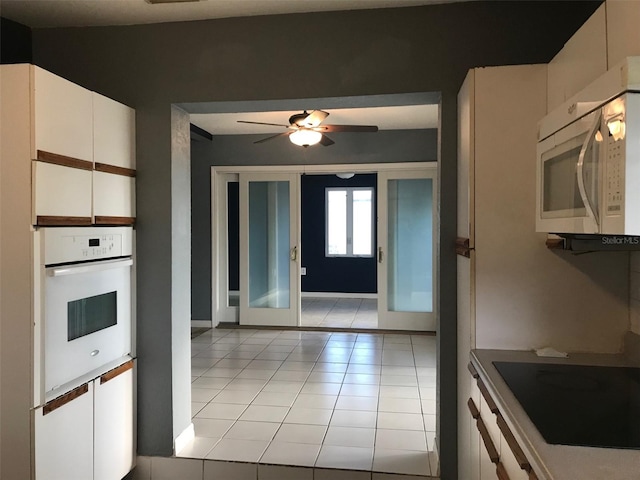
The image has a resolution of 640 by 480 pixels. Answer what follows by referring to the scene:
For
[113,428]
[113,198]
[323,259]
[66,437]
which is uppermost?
[113,198]

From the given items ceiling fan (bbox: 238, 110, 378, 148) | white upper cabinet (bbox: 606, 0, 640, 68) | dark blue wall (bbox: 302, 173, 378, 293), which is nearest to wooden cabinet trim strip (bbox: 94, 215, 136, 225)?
ceiling fan (bbox: 238, 110, 378, 148)

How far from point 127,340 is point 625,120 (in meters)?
2.34

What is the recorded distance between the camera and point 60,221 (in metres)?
1.90

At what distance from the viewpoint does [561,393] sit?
1409 millimetres

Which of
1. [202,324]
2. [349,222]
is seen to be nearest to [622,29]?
[202,324]

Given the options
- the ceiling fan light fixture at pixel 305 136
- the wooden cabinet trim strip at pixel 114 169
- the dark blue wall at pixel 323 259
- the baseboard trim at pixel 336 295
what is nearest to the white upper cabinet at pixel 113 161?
the wooden cabinet trim strip at pixel 114 169

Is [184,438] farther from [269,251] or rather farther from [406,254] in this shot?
[406,254]

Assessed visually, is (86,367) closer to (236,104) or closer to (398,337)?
(236,104)

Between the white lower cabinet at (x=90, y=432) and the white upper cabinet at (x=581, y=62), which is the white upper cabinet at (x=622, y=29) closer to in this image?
the white upper cabinet at (x=581, y=62)

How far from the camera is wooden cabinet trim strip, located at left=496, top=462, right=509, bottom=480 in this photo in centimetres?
127

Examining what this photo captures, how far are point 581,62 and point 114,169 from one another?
6.78 ft

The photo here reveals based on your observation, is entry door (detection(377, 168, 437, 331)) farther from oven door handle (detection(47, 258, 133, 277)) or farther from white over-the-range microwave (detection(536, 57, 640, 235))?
white over-the-range microwave (detection(536, 57, 640, 235))

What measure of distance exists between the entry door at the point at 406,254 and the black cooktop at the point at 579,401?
398cm

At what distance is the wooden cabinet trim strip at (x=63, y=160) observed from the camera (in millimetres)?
1813
